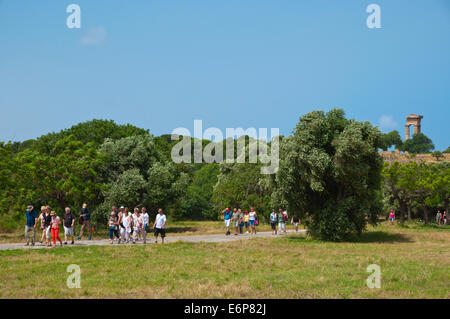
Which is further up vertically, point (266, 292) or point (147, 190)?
point (147, 190)

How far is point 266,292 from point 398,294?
123 inches

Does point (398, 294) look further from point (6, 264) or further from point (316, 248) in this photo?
point (6, 264)

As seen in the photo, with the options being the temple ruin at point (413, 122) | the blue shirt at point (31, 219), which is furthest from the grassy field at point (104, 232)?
the temple ruin at point (413, 122)

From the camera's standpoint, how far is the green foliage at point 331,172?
83.1ft

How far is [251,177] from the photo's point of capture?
5325 cm

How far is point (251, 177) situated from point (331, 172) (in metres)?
27.5

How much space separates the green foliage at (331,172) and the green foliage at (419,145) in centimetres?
14956

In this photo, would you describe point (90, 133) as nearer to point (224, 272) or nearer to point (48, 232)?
point (48, 232)

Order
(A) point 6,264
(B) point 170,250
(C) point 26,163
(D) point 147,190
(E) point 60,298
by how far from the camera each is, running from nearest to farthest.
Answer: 1. (E) point 60,298
2. (A) point 6,264
3. (B) point 170,250
4. (C) point 26,163
5. (D) point 147,190

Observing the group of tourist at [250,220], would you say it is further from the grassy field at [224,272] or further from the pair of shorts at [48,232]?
the pair of shorts at [48,232]

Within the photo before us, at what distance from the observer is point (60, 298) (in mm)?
10828

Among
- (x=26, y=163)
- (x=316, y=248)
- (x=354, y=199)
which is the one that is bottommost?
(x=316, y=248)

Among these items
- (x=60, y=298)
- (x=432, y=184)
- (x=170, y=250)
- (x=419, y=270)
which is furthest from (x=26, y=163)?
(x=432, y=184)

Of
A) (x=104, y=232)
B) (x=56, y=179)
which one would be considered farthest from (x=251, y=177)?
(x=56, y=179)
